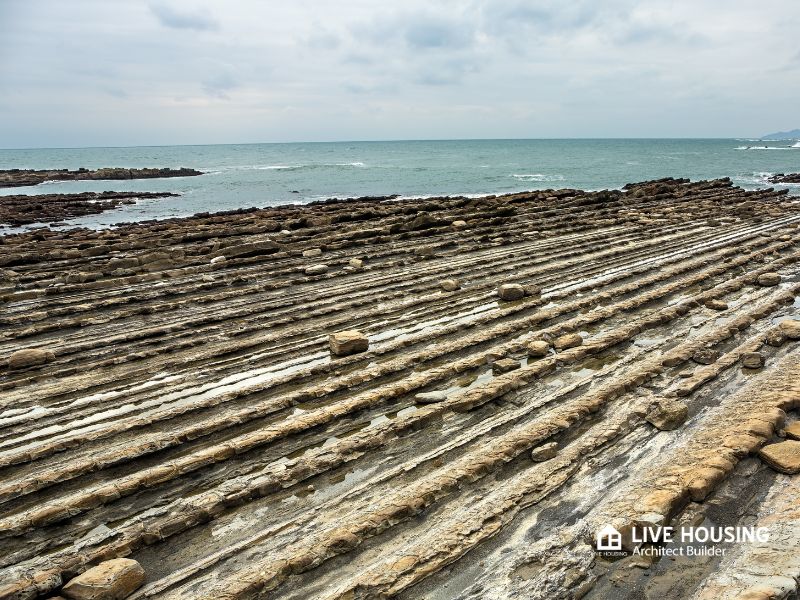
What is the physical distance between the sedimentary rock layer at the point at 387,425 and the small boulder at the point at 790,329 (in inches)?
1.7

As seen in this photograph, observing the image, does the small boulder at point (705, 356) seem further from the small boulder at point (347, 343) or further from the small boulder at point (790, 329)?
the small boulder at point (347, 343)

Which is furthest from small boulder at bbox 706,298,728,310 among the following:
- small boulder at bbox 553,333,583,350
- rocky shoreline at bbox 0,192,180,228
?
rocky shoreline at bbox 0,192,180,228

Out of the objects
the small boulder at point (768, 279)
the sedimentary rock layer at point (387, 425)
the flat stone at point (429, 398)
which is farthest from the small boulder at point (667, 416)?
the small boulder at point (768, 279)

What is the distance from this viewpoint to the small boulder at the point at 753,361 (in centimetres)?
687

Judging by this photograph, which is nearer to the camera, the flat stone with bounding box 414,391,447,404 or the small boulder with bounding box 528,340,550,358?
the flat stone with bounding box 414,391,447,404

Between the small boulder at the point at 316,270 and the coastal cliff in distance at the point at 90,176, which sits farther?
the coastal cliff in distance at the point at 90,176

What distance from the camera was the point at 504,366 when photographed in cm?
702

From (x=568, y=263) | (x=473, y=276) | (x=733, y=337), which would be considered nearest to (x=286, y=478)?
(x=733, y=337)

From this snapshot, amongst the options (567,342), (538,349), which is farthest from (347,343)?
(567,342)

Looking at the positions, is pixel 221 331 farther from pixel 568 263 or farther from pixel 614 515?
pixel 568 263

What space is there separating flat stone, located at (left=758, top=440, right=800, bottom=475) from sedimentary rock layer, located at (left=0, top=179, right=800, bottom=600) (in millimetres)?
82

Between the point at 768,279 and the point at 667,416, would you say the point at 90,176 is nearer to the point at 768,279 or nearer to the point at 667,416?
the point at 768,279

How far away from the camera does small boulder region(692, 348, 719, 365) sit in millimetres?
7091

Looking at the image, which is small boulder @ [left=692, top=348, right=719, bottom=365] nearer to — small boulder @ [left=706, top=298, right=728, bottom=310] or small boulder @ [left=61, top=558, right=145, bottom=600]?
small boulder @ [left=706, top=298, right=728, bottom=310]
